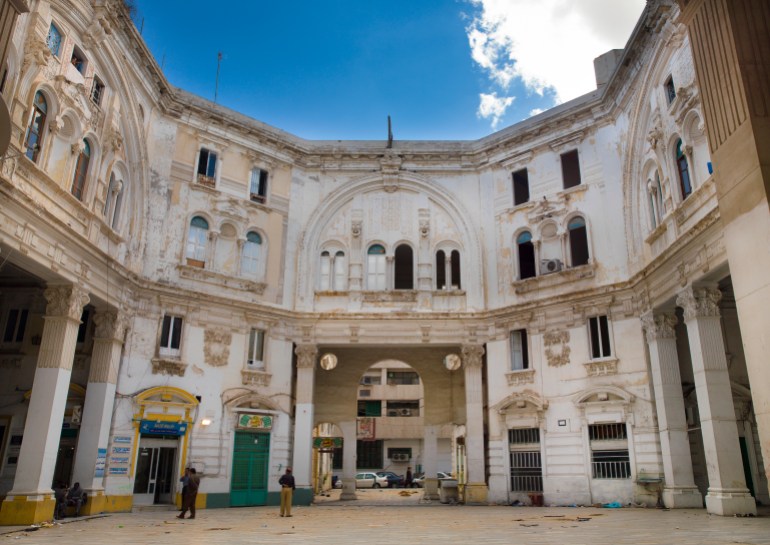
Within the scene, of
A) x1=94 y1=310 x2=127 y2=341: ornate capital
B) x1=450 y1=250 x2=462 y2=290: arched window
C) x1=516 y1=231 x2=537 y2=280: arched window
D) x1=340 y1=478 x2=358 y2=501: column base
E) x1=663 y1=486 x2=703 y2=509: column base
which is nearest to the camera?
x1=663 y1=486 x2=703 y2=509: column base

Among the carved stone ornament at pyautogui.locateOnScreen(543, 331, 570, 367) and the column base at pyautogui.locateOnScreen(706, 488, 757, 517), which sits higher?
the carved stone ornament at pyautogui.locateOnScreen(543, 331, 570, 367)

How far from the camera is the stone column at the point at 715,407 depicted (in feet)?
52.6

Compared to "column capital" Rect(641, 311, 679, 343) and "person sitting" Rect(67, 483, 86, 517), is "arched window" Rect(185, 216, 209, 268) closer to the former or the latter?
"person sitting" Rect(67, 483, 86, 517)

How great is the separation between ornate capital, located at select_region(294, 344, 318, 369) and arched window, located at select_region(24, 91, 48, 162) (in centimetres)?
1240

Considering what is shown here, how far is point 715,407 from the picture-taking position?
16953 mm

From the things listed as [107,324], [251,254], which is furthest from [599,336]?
[107,324]

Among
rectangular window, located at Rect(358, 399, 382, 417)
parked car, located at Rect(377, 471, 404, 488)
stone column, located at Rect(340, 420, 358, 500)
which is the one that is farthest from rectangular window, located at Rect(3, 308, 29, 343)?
rectangular window, located at Rect(358, 399, 382, 417)

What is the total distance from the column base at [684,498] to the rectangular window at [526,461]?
4.91 meters

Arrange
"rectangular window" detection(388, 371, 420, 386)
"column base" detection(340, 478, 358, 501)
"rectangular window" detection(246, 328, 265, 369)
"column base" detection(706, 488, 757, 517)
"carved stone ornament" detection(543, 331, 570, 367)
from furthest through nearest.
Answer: "rectangular window" detection(388, 371, 420, 386), "column base" detection(340, 478, 358, 501), "rectangular window" detection(246, 328, 265, 369), "carved stone ornament" detection(543, 331, 570, 367), "column base" detection(706, 488, 757, 517)

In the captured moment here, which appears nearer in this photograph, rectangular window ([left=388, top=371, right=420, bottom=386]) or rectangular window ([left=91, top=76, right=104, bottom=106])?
rectangular window ([left=91, top=76, right=104, bottom=106])

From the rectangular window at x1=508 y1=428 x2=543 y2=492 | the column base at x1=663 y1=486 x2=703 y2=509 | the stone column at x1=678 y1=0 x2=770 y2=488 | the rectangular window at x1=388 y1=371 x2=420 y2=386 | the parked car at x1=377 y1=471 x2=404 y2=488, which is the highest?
the rectangular window at x1=388 y1=371 x2=420 y2=386

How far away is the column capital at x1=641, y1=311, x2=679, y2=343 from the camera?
20.6m

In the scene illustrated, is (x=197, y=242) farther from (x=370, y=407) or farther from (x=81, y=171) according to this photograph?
(x=370, y=407)

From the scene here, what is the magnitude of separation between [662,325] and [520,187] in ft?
29.6
